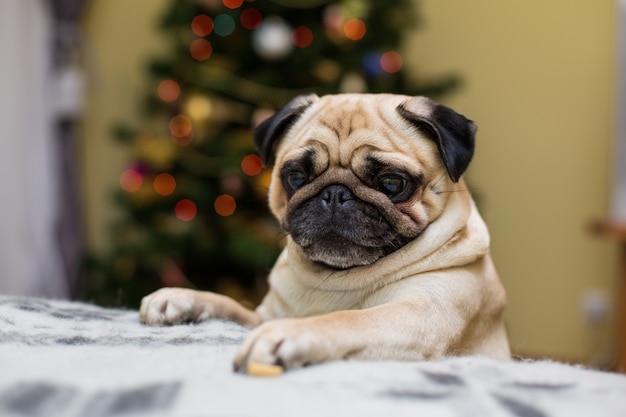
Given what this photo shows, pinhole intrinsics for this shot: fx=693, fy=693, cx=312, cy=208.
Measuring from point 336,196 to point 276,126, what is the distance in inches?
12.7

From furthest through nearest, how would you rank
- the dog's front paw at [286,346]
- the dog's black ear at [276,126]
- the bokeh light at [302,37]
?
the bokeh light at [302,37] < the dog's black ear at [276,126] < the dog's front paw at [286,346]

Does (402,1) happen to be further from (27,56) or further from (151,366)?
(151,366)

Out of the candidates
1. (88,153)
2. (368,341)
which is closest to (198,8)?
(88,153)

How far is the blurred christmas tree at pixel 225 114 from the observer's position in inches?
141

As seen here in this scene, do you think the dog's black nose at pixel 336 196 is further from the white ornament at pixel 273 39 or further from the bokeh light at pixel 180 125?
the bokeh light at pixel 180 125

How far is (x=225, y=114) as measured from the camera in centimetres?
380

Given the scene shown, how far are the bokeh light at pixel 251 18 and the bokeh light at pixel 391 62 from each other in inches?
27.3

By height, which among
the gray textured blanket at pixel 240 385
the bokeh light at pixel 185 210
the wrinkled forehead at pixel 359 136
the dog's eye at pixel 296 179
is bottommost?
the bokeh light at pixel 185 210

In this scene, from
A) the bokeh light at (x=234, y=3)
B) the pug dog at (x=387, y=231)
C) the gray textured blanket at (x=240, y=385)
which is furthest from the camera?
the bokeh light at (x=234, y=3)

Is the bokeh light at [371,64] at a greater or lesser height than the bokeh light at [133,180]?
greater

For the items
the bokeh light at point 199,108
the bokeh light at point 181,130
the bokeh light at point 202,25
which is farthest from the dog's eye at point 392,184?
the bokeh light at point 202,25

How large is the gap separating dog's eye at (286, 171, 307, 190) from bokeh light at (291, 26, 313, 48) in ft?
7.26

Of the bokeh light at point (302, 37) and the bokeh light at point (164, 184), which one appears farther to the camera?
the bokeh light at point (164, 184)

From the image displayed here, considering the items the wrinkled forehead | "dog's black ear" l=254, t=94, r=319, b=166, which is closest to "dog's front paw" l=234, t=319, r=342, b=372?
the wrinkled forehead
